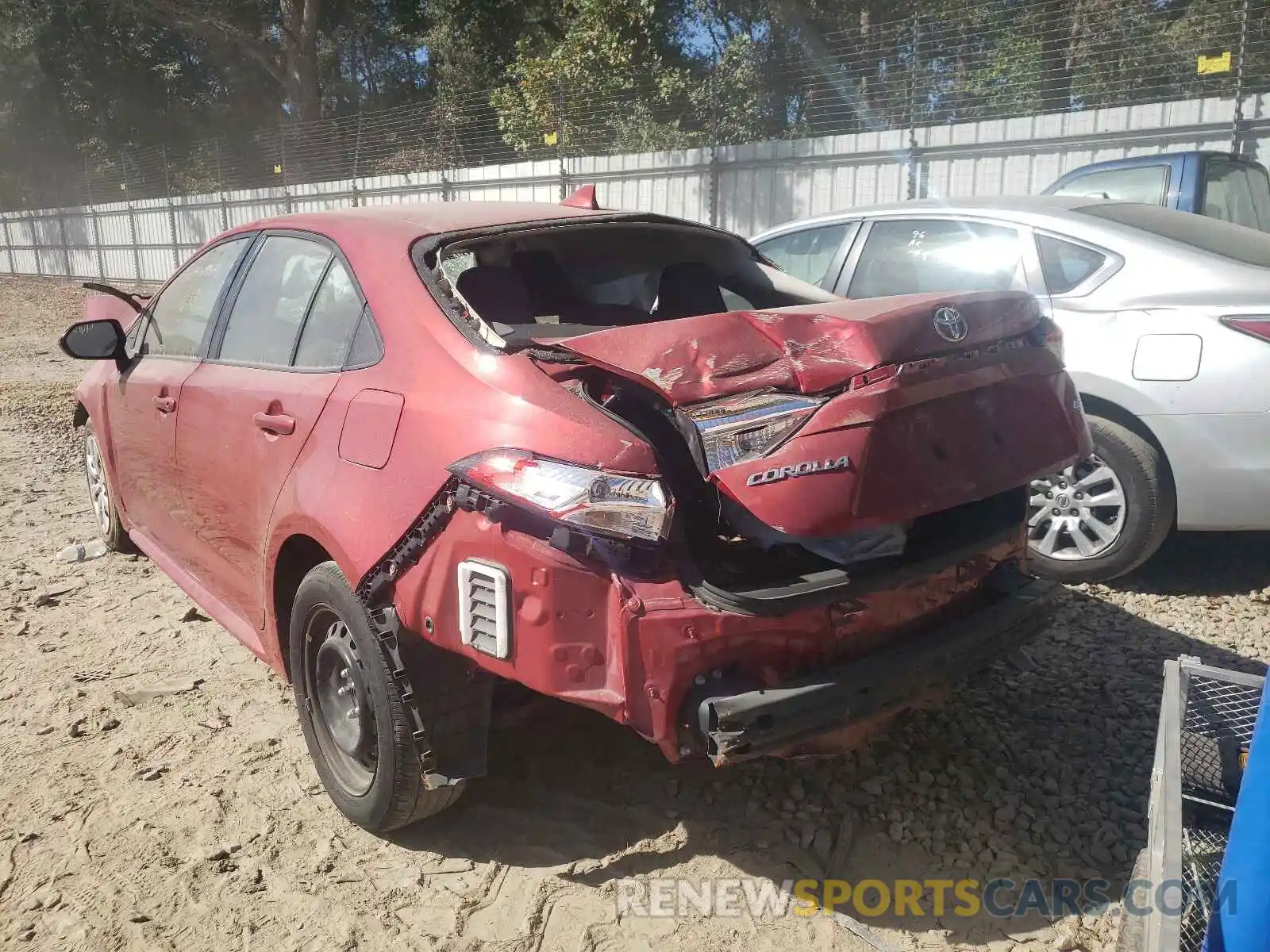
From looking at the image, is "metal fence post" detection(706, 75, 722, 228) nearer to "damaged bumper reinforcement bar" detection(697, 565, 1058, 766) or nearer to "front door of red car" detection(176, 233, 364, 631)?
"front door of red car" detection(176, 233, 364, 631)

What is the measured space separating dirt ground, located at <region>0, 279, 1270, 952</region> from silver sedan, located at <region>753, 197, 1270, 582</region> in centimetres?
47

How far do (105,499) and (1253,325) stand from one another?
5.10 meters

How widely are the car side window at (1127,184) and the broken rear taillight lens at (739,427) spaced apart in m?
6.43

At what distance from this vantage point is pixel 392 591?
231cm

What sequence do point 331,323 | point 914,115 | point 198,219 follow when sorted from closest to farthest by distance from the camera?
1. point 331,323
2. point 914,115
3. point 198,219

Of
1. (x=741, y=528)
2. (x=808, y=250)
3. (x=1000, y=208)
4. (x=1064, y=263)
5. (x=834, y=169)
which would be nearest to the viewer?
(x=741, y=528)

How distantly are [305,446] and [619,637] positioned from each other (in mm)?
1141

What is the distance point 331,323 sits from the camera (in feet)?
9.20

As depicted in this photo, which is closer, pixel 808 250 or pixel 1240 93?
pixel 808 250

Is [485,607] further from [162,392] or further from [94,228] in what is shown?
[94,228]

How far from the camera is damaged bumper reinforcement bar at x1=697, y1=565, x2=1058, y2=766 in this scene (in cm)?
201

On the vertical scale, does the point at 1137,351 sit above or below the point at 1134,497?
above

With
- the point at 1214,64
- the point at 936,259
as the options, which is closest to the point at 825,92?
the point at 1214,64

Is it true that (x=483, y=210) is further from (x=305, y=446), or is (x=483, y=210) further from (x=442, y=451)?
(x=442, y=451)
